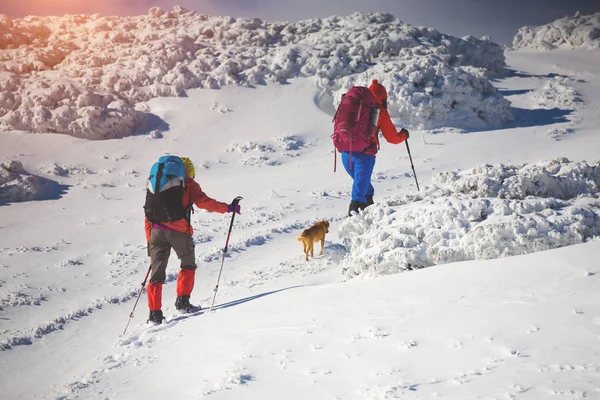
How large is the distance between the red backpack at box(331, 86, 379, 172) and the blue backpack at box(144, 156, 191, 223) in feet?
8.23

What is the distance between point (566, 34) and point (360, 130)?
2698 centimetres

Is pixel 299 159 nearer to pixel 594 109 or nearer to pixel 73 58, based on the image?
pixel 594 109

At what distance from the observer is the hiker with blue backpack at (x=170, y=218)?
4781mm

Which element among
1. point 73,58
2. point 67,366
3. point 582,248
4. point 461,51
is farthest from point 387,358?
point 461,51

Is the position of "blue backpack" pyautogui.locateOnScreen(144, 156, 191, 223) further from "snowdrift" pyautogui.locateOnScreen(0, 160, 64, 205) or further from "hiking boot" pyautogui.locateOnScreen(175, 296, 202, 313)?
"snowdrift" pyautogui.locateOnScreen(0, 160, 64, 205)

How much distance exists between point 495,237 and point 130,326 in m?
4.05

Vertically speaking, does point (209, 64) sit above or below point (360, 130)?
above

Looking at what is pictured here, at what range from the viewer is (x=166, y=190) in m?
4.78

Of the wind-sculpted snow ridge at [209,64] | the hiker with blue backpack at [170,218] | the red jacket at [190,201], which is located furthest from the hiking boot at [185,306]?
the wind-sculpted snow ridge at [209,64]

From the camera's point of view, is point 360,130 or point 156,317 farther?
point 360,130

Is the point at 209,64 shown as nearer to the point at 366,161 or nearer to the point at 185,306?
the point at 366,161

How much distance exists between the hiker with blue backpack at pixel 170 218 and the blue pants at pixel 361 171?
209cm

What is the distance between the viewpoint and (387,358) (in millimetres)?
2760

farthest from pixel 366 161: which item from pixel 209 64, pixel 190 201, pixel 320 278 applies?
pixel 209 64
